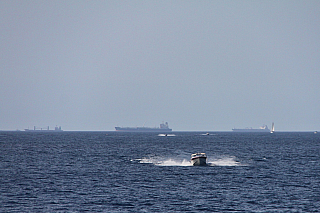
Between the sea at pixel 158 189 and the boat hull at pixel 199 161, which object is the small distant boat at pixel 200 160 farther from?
the sea at pixel 158 189

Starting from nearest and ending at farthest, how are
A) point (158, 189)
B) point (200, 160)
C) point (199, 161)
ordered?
1. point (158, 189)
2. point (200, 160)
3. point (199, 161)

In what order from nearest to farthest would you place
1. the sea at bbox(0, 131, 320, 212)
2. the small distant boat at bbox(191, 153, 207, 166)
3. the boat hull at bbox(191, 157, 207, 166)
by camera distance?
the sea at bbox(0, 131, 320, 212)
the small distant boat at bbox(191, 153, 207, 166)
the boat hull at bbox(191, 157, 207, 166)

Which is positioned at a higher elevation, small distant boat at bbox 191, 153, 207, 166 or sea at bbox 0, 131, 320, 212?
small distant boat at bbox 191, 153, 207, 166

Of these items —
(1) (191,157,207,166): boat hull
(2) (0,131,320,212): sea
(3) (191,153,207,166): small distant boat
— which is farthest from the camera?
(1) (191,157,207,166): boat hull

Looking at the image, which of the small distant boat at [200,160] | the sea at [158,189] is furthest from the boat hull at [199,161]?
the sea at [158,189]

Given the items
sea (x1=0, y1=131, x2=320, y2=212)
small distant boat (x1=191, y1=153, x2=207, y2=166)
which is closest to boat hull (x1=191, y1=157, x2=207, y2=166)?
small distant boat (x1=191, y1=153, x2=207, y2=166)

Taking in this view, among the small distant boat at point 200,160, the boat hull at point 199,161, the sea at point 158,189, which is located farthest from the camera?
the boat hull at point 199,161

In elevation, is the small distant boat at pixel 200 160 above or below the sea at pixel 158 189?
above

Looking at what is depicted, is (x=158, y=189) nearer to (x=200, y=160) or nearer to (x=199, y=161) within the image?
(x=200, y=160)

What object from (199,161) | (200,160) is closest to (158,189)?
(200,160)

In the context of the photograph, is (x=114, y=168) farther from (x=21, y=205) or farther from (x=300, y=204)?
(x=300, y=204)

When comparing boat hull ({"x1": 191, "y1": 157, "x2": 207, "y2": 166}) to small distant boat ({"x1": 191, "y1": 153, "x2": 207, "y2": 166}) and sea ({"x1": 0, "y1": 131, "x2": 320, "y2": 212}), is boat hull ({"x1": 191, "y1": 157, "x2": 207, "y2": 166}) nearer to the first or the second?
small distant boat ({"x1": 191, "y1": 153, "x2": 207, "y2": 166})

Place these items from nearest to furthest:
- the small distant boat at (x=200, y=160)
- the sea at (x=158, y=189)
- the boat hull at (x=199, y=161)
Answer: the sea at (x=158, y=189) → the small distant boat at (x=200, y=160) → the boat hull at (x=199, y=161)

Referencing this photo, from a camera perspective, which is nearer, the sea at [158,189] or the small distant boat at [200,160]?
the sea at [158,189]
